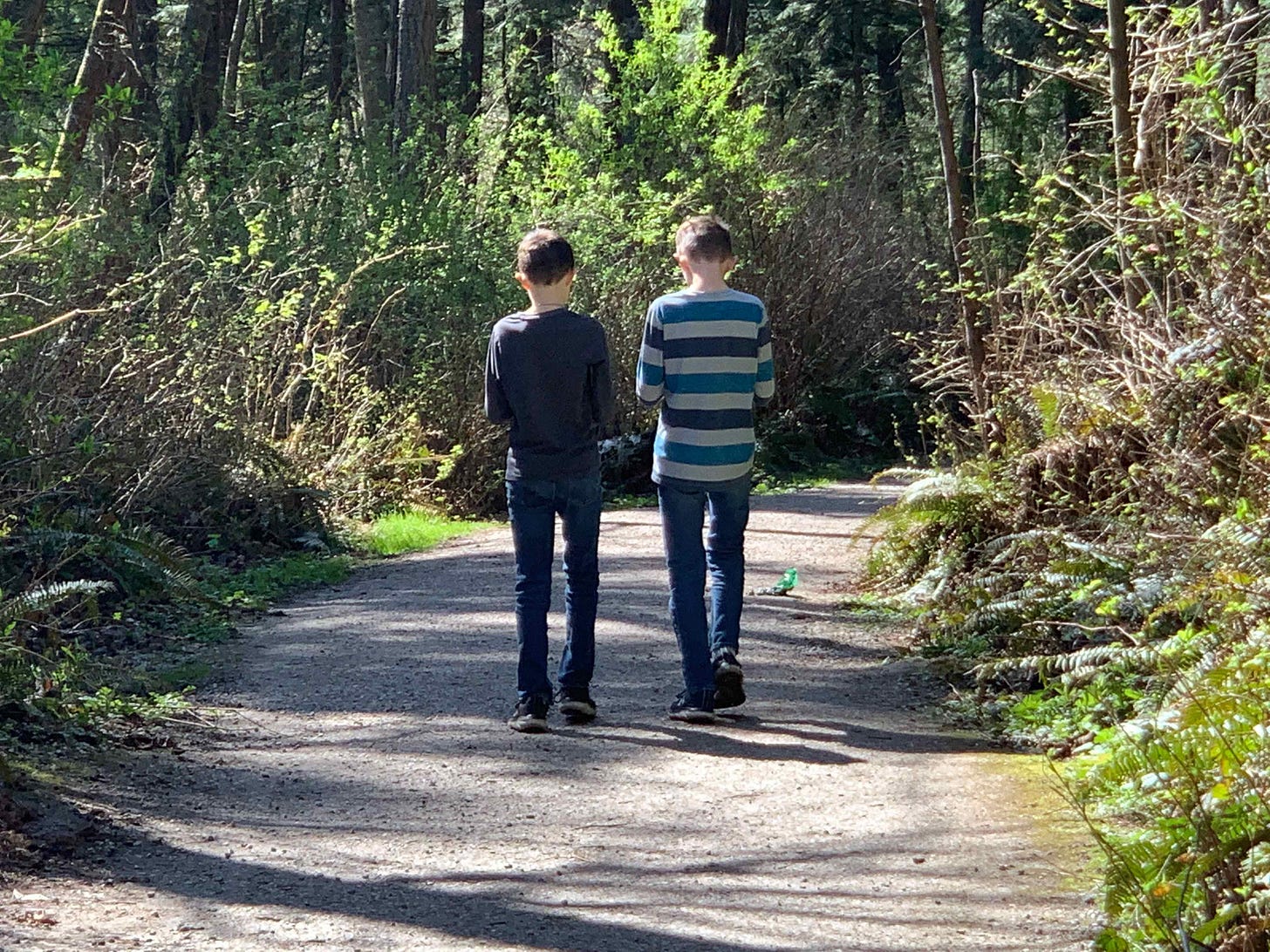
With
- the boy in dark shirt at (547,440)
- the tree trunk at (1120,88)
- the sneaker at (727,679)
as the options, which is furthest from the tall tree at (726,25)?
the sneaker at (727,679)

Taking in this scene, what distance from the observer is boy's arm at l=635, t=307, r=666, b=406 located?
23.0ft

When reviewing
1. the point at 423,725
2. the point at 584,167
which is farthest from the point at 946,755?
the point at 584,167

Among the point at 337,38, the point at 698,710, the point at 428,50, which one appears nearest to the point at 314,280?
the point at 428,50

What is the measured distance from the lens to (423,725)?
7.18 metres

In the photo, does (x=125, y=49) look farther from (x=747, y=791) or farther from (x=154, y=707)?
(x=747, y=791)

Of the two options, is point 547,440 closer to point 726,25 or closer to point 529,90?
point 529,90

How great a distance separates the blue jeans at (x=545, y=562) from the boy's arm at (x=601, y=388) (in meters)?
0.27

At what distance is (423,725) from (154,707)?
1.15 meters

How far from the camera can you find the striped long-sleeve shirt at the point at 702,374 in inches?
277

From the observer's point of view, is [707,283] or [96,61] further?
[96,61]

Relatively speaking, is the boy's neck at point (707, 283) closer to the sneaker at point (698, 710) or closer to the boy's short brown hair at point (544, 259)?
the boy's short brown hair at point (544, 259)

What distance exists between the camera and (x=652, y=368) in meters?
7.01

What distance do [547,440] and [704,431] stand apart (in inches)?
26.3

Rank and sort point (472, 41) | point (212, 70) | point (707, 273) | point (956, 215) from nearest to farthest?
point (707, 273) → point (956, 215) → point (212, 70) → point (472, 41)
